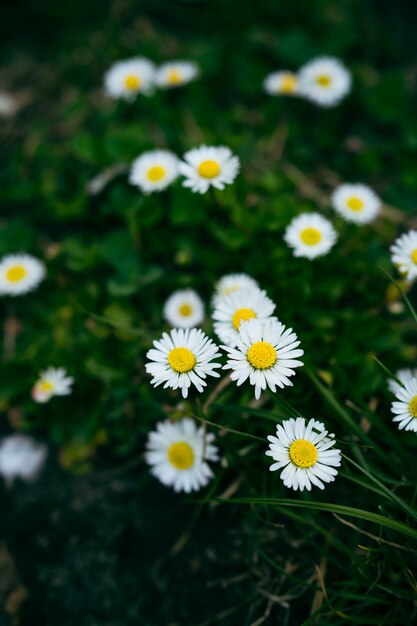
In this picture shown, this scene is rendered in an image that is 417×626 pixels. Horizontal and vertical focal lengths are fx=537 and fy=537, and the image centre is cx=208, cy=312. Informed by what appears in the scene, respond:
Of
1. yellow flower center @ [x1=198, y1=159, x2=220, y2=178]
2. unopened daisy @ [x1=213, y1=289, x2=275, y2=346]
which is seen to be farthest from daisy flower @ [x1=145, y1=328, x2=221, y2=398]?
yellow flower center @ [x1=198, y1=159, x2=220, y2=178]

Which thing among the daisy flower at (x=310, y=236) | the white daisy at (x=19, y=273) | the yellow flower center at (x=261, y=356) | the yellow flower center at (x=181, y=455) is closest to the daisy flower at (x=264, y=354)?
the yellow flower center at (x=261, y=356)

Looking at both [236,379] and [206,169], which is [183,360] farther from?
[206,169]

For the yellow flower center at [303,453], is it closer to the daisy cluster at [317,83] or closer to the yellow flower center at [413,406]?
the yellow flower center at [413,406]

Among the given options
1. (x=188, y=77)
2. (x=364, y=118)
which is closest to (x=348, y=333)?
(x=364, y=118)

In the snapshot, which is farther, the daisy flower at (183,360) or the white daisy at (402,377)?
the white daisy at (402,377)

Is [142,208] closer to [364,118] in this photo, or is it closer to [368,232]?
[368,232]

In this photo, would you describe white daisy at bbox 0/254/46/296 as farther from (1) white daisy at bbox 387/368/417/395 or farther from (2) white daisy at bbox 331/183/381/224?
(1) white daisy at bbox 387/368/417/395

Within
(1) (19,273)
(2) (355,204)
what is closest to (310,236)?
(2) (355,204)
